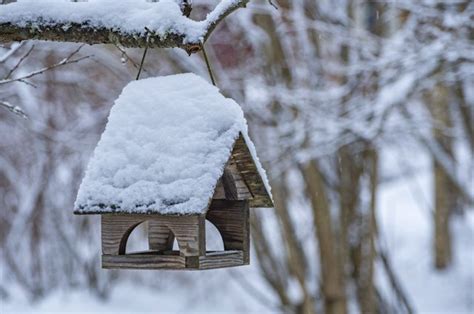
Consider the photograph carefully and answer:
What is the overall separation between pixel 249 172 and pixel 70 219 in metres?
7.85

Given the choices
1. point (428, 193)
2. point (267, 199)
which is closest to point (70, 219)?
point (267, 199)

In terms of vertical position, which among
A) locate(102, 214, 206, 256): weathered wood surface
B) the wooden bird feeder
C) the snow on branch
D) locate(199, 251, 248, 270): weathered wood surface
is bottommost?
locate(199, 251, 248, 270): weathered wood surface

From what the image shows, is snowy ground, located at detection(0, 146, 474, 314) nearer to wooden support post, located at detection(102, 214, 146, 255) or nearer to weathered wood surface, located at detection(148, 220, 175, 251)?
weathered wood surface, located at detection(148, 220, 175, 251)

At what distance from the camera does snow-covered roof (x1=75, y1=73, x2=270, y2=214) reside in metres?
2.68

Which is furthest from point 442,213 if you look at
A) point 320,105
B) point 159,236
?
point 159,236

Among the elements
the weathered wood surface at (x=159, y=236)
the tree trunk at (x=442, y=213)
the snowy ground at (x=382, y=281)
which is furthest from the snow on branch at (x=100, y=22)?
the tree trunk at (x=442, y=213)

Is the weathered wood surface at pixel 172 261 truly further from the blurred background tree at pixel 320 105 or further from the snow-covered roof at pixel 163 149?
the blurred background tree at pixel 320 105

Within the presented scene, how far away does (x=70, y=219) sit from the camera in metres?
10.6

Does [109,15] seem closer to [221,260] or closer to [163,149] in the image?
[163,149]

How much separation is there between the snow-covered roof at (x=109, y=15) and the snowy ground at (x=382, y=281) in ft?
21.9

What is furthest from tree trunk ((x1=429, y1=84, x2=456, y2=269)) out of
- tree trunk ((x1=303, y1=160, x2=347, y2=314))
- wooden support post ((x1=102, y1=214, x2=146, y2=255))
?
wooden support post ((x1=102, y1=214, x2=146, y2=255))

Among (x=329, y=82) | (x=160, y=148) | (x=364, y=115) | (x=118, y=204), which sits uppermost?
(x=329, y=82)

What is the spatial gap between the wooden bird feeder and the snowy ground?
Answer: 6.31 m

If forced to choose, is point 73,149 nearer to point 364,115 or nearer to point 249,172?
point 364,115
